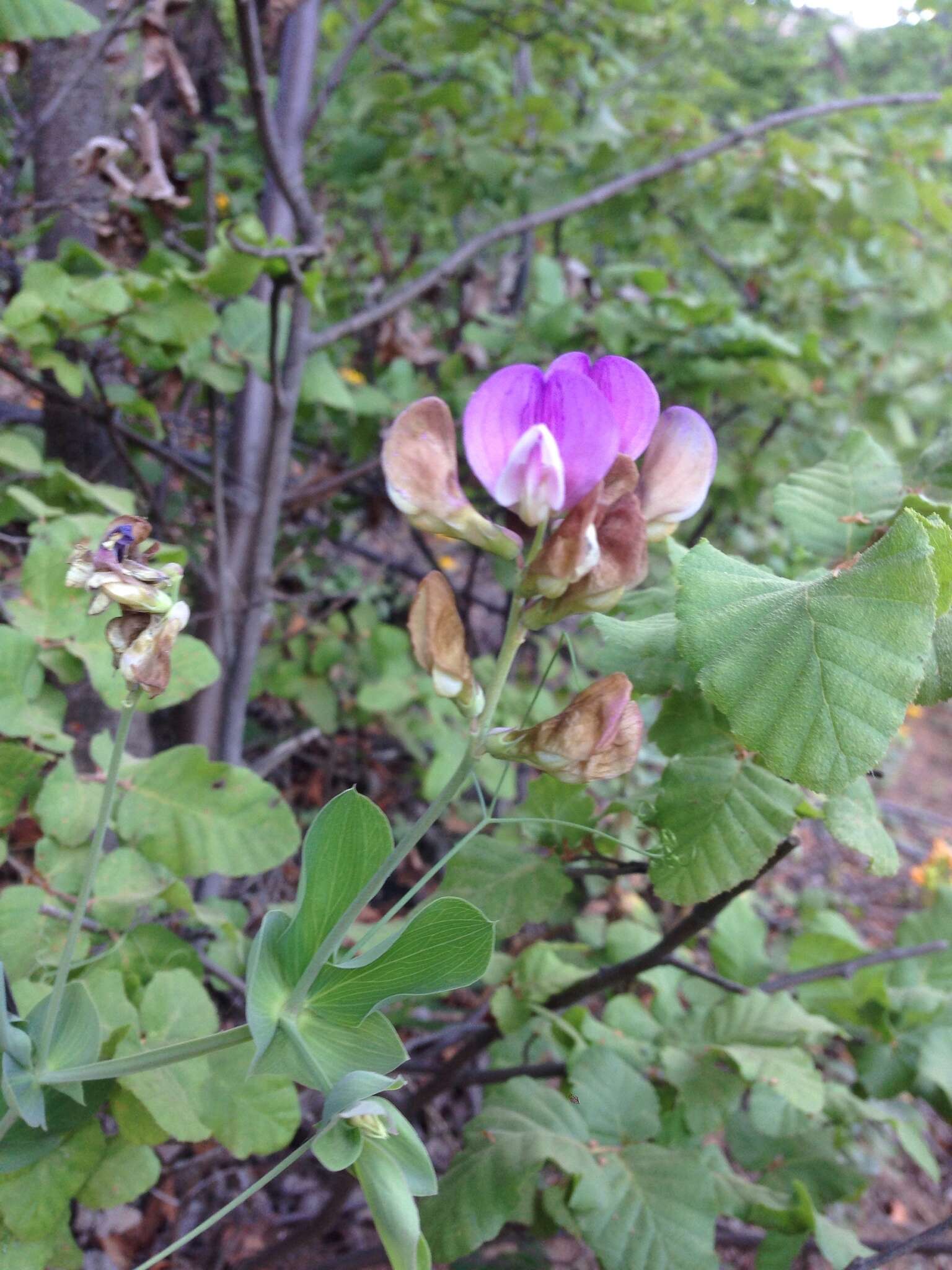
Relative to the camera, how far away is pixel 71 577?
1.98 ft

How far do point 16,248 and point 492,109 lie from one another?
156 centimetres

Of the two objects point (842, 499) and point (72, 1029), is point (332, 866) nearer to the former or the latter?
point (72, 1029)

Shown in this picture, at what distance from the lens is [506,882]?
0.96m

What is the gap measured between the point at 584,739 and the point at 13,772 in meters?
0.64

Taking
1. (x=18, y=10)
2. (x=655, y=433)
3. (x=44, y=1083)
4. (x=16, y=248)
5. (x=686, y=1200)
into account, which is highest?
(x=18, y=10)

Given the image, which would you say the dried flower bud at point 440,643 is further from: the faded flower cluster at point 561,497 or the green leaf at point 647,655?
the green leaf at point 647,655

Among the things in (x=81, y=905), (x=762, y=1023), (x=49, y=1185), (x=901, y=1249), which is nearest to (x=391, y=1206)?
(x=81, y=905)

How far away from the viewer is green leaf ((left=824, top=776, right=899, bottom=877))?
73 cm

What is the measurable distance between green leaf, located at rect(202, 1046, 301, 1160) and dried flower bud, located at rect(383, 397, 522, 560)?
0.56 meters

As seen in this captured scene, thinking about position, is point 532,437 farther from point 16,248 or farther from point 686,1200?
point 16,248

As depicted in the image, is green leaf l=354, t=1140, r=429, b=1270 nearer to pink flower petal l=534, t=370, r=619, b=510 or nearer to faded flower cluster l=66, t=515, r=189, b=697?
faded flower cluster l=66, t=515, r=189, b=697

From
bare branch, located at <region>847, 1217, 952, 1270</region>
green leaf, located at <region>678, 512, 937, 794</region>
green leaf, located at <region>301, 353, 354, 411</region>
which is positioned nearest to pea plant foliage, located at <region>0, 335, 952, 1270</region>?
green leaf, located at <region>678, 512, 937, 794</region>

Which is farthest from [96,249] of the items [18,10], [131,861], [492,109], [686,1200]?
[686,1200]

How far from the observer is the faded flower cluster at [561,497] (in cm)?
56
